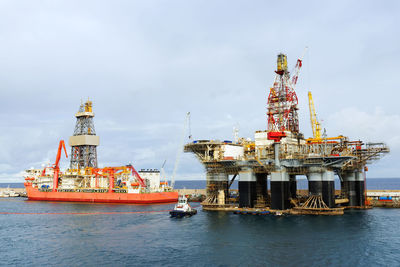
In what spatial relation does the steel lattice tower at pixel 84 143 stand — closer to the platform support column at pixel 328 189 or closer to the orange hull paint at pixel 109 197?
the orange hull paint at pixel 109 197

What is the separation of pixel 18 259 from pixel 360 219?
46642 mm

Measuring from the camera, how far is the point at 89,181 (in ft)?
315

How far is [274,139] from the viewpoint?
60.1m

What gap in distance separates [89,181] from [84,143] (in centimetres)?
1142

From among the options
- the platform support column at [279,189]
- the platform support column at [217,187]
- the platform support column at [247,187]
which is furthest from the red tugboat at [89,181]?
the platform support column at [279,189]

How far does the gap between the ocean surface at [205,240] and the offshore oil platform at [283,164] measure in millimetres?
4643

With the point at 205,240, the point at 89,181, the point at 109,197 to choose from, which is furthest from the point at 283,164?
the point at 89,181

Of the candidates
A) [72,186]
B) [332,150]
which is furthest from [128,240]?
[72,186]

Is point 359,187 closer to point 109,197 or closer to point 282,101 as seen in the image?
point 282,101

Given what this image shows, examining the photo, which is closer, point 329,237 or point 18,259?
point 18,259

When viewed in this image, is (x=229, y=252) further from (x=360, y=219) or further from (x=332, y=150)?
(x=332, y=150)

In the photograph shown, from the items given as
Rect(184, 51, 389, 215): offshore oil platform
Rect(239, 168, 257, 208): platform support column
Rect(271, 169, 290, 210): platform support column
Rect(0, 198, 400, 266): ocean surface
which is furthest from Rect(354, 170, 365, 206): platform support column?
Rect(239, 168, 257, 208): platform support column

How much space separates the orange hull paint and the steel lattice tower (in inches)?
387

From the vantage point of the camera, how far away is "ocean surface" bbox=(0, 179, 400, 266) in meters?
33.1
